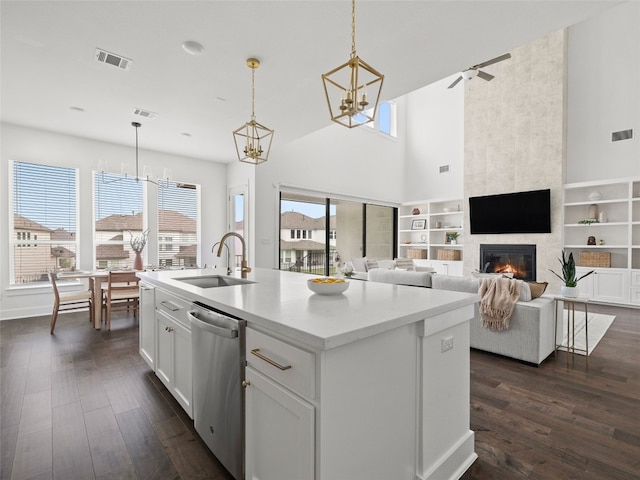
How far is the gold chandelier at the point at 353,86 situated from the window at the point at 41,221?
4.48 metres

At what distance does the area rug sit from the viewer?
3.50m

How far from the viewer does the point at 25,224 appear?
4852mm

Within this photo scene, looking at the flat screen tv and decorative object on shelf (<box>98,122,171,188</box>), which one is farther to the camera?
the flat screen tv

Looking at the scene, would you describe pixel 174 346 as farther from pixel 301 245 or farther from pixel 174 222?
pixel 301 245

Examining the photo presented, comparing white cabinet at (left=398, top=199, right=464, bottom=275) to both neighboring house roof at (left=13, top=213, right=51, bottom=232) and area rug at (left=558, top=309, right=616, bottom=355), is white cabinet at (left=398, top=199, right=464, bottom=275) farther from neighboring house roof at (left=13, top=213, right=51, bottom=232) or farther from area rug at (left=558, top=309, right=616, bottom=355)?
neighboring house roof at (left=13, top=213, right=51, bottom=232)

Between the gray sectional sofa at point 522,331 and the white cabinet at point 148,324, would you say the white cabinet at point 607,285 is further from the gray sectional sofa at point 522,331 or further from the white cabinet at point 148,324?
the white cabinet at point 148,324

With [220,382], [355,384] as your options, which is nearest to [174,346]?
[220,382]

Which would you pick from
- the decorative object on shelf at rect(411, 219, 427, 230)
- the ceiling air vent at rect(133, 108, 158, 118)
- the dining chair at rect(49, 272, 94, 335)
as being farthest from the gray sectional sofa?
the decorative object on shelf at rect(411, 219, 427, 230)

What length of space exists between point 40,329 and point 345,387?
493 centimetres

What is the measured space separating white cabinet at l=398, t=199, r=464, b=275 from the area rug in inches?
126

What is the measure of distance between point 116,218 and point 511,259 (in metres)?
7.97

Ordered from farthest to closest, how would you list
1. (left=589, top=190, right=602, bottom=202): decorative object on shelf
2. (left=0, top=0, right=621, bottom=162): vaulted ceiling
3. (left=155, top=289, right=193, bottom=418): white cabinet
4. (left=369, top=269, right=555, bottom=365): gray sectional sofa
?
1. (left=589, top=190, right=602, bottom=202): decorative object on shelf
2. (left=369, top=269, right=555, bottom=365): gray sectional sofa
3. (left=0, top=0, right=621, bottom=162): vaulted ceiling
4. (left=155, top=289, right=193, bottom=418): white cabinet

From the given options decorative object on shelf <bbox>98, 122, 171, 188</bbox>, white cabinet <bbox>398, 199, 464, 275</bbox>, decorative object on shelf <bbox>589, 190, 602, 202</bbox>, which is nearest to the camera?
decorative object on shelf <bbox>98, 122, 171, 188</bbox>

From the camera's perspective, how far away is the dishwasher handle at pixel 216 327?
1425 millimetres
